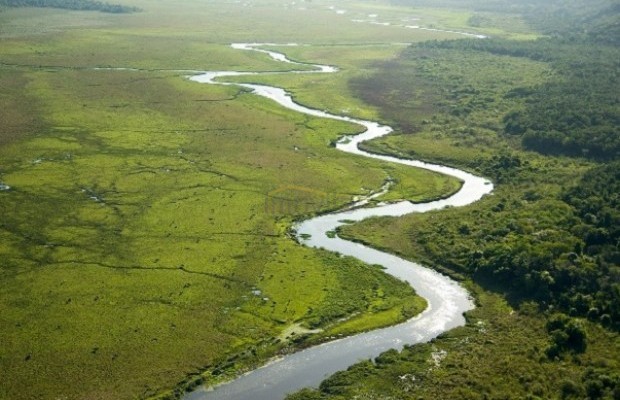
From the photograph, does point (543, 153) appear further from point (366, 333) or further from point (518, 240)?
point (366, 333)

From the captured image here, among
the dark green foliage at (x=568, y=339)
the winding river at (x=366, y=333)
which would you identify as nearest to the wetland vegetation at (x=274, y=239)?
the dark green foliage at (x=568, y=339)

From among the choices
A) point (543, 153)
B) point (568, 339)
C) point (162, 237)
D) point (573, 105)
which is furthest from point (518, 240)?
point (573, 105)

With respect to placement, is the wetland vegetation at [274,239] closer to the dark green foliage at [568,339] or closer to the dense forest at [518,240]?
the dark green foliage at [568,339]

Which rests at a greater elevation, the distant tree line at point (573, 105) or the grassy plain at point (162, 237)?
the distant tree line at point (573, 105)

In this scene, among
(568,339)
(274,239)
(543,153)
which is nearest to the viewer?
(568,339)

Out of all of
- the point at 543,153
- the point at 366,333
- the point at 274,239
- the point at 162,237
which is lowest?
the point at 366,333

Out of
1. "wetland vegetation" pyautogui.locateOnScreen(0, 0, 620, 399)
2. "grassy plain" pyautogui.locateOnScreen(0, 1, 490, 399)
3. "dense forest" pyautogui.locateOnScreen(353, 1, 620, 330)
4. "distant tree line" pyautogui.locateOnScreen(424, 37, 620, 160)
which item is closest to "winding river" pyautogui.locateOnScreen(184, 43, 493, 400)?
"wetland vegetation" pyautogui.locateOnScreen(0, 0, 620, 399)
